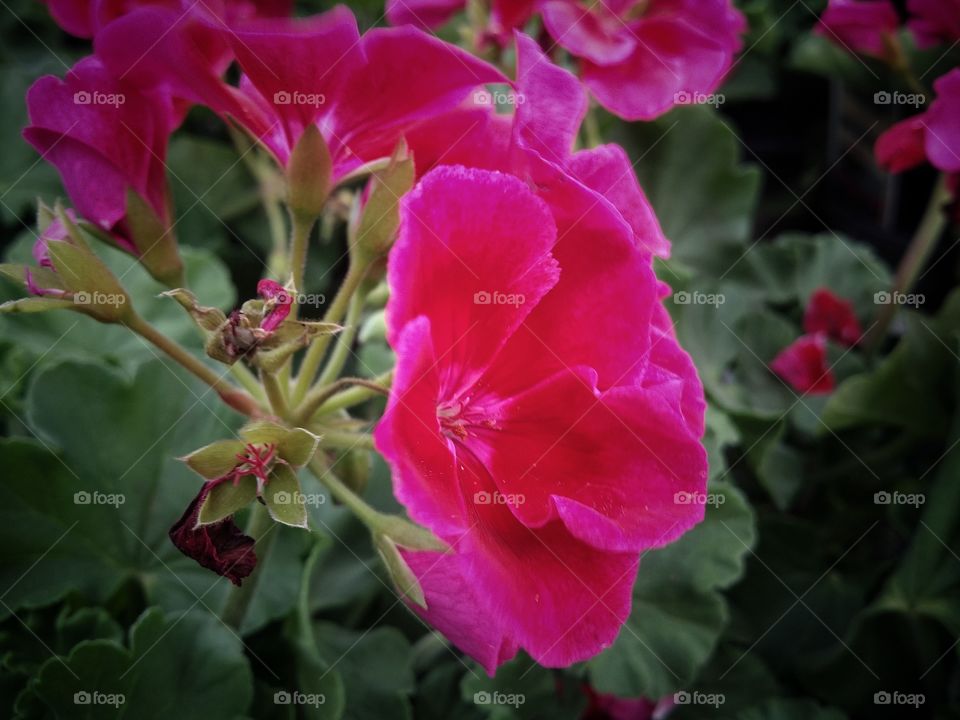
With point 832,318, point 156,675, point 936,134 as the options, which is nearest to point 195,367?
point 156,675

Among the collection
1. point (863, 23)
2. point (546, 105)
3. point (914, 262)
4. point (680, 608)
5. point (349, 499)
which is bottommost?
point (680, 608)

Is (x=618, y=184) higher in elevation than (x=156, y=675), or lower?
higher

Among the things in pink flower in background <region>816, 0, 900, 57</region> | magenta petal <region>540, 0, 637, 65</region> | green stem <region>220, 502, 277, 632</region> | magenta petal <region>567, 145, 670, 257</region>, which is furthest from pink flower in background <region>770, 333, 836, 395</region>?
green stem <region>220, 502, 277, 632</region>

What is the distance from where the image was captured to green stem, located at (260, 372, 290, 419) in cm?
61

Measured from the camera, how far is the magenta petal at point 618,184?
0.61 meters

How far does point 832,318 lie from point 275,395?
994 mm

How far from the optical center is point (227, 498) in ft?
1.79

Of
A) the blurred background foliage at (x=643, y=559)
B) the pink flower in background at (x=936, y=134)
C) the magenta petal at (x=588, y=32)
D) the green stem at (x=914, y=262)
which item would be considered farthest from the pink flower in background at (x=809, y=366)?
the magenta petal at (x=588, y=32)

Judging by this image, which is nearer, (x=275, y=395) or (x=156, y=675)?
(x=275, y=395)

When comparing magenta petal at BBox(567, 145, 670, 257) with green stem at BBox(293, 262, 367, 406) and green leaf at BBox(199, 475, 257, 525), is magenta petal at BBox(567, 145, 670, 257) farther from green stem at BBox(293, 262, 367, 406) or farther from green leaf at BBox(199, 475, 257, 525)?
green leaf at BBox(199, 475, 257, 525)

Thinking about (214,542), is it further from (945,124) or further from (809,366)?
(809,366)

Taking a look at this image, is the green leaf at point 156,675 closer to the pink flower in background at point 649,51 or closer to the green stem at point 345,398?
the green stem at point 345,398

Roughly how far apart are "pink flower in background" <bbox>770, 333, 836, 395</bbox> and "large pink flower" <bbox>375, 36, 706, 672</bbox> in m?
0.71

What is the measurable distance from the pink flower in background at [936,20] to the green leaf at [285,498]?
1.08 m
